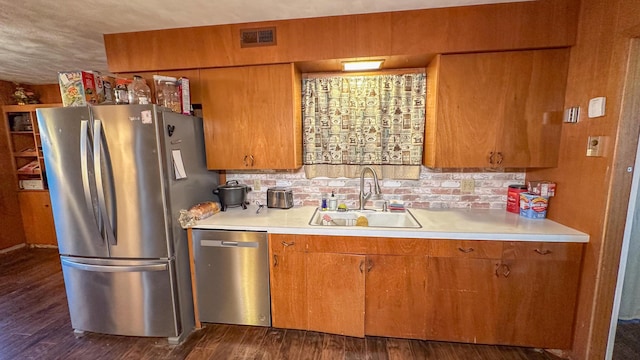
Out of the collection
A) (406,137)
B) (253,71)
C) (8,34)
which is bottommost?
(406,137)

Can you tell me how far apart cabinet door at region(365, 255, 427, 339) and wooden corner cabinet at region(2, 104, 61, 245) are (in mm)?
4584

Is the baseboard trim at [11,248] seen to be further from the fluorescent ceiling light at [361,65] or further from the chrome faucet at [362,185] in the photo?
the fluorescent ceiling light at [361,65]

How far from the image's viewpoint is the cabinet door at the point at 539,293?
5.30 ft

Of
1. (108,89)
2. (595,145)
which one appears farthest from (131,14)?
(595,145)

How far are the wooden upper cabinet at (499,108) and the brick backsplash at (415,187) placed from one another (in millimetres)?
330

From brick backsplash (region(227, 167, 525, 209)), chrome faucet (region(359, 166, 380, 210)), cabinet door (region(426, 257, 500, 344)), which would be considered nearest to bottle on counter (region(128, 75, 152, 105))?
brick backsplash (region(227, 167, 525, 209))

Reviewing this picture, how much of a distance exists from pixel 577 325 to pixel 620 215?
0.78 meters

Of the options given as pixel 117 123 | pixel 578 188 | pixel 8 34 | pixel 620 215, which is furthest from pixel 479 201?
pixel 8 34

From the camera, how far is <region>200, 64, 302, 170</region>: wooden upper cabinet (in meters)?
1.98

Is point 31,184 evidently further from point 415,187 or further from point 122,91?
point 415,187

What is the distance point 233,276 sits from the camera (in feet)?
6.21

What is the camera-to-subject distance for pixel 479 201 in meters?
2.20

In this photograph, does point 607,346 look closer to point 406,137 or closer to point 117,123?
point 406,137

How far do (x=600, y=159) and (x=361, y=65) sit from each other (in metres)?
1.65
